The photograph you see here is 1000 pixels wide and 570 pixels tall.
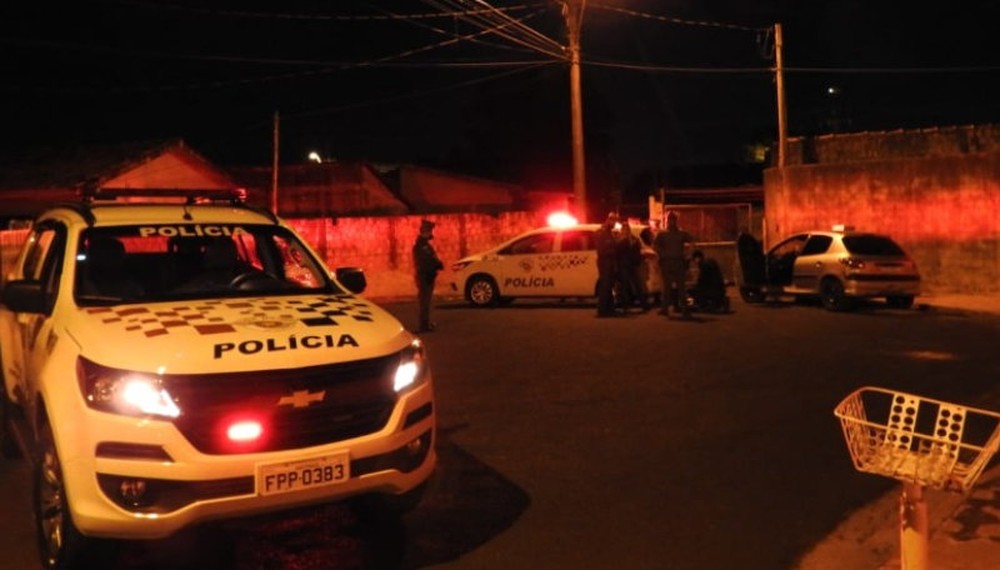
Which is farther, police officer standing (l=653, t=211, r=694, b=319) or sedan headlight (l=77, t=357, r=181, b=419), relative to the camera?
police officer standing (l=653, t=211, r=694, b=319)

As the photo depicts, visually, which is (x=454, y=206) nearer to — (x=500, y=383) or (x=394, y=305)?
(x=394, y=305)

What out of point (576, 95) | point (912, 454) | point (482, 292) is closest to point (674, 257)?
point (482, 292)

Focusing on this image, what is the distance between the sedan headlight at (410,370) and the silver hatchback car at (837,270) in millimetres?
12729

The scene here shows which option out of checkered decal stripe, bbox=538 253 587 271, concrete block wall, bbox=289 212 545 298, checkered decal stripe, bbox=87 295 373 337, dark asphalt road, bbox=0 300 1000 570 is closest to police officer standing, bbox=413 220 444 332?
dark asphalt road, bbox=0 300 1000 570

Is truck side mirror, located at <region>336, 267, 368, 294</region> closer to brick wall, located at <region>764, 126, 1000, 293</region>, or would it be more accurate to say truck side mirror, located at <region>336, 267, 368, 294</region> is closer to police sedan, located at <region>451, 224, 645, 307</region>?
police sedan, located at <region>451, 224, 645, 307</region>

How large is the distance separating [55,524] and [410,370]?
1902 mm

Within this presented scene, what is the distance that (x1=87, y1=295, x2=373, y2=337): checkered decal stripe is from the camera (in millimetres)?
4887

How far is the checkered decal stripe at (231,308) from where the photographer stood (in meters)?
4.89

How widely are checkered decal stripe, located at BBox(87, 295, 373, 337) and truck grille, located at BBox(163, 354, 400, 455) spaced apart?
362mm

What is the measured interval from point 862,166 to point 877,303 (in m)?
4.33

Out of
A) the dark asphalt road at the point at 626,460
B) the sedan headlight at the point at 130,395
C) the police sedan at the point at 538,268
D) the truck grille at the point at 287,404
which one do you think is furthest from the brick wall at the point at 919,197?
the sedan headlight at the point at 130,395

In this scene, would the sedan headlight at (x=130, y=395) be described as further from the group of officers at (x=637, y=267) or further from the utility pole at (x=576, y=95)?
the utility pole at (x=576, y=95)

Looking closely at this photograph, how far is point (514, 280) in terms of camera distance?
18609 mm

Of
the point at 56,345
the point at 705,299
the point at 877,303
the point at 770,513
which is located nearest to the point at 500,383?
the point at 770,513
